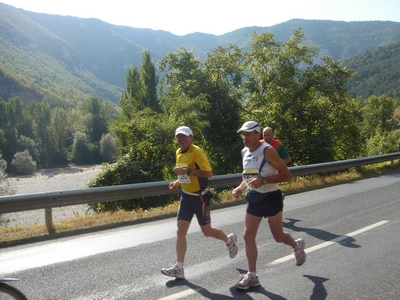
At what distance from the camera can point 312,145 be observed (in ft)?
72.1

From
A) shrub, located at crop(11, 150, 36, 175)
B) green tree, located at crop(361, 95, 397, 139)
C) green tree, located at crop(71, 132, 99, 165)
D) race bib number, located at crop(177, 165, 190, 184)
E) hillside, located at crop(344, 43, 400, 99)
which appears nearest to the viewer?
race bib number, located at crop(177, 165, 190, 184)

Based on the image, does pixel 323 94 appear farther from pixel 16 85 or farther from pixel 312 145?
pixel 16 85

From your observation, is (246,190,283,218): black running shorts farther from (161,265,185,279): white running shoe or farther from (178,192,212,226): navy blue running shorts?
(161,265,185,279): white running shoe

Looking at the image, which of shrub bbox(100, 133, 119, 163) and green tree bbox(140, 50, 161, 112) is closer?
green tree bbox(140, 50, 161, 112)

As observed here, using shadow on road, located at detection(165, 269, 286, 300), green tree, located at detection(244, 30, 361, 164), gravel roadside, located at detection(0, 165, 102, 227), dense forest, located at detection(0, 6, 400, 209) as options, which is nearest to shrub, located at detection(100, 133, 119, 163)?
gravel roadside, located at detection(0, 165, 102, 227)

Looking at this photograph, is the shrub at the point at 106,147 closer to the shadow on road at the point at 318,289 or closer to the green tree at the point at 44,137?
the green tree at the point at 44,137

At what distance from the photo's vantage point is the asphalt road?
4.65 metres

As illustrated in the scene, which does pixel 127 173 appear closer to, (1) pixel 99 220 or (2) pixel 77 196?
(1) pixel 99 220

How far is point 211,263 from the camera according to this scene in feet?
18.6

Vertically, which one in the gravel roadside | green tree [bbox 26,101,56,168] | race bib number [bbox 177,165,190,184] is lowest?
the gravel roadside

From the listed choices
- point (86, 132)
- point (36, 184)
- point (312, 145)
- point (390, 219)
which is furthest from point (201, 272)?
point (86, 132)

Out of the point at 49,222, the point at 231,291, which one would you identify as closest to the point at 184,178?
the point at 231,291

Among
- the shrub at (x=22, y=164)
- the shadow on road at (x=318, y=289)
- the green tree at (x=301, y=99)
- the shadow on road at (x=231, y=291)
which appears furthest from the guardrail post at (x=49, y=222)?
Result: the shrub at (x=22, y=164)

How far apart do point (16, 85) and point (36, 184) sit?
415 feet
